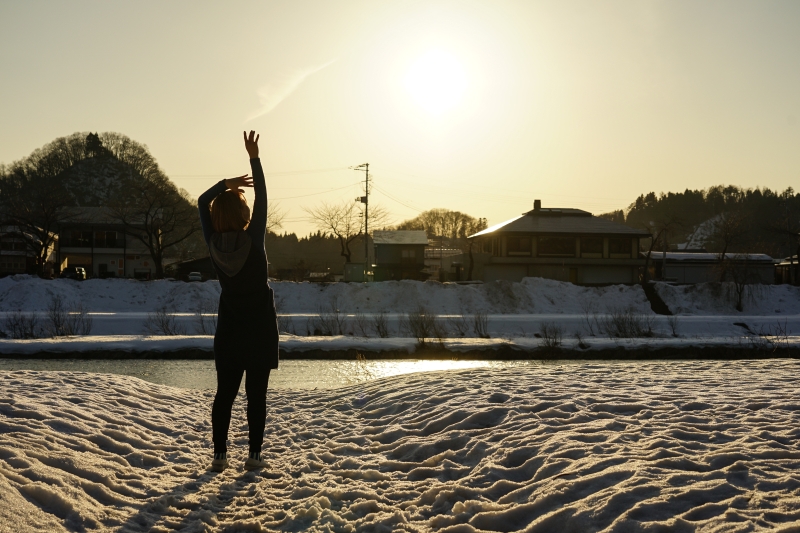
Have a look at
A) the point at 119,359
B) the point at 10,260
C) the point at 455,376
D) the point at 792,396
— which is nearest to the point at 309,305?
the point at 119,359

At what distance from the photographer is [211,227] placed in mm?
5203

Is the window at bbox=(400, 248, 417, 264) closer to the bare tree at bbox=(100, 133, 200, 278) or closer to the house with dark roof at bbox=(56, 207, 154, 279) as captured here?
the bare tree at bbox=(100, 133, 200, 278)

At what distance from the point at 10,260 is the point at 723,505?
7617 cm

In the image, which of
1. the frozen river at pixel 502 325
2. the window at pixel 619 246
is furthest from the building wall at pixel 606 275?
the frozen river at pixel 502 325

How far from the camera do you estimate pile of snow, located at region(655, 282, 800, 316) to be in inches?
1581

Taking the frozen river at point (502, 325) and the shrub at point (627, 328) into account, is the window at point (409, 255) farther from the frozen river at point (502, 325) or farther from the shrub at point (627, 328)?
the shrub at point (627, 328)

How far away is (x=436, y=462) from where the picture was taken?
536 centimetres

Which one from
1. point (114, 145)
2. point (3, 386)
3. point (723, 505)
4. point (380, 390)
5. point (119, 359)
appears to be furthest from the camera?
point (114, 145)

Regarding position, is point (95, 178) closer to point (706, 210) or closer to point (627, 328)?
point (627, 328)

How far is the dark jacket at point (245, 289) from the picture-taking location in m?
5.02

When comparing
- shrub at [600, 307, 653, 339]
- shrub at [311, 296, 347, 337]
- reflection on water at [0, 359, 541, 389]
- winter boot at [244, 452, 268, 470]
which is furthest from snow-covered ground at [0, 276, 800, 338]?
winter boot at [244, 452, 268, 470]

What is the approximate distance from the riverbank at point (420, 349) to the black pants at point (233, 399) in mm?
10953

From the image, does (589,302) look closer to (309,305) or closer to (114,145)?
(309,305)

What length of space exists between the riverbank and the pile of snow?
24682mm
